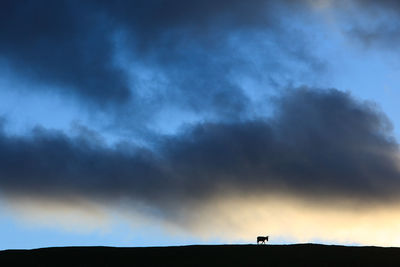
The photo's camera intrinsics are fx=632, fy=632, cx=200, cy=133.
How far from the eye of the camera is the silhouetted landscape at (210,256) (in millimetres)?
58969

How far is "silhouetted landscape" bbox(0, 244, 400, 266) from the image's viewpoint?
193 ft

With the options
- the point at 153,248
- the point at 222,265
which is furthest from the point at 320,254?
the point at 153,248

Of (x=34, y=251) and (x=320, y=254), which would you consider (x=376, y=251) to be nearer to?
(x=320, y=254)

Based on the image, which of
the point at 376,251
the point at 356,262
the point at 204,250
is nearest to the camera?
the point at 356,262

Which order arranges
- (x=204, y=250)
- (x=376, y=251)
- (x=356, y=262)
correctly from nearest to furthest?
1. (x=356, y=262)
2. (x=376, y=251)
3. (x=204, y=250)

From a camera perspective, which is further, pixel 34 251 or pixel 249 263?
pixel 34 251

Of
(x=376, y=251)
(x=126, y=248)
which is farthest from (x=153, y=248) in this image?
(x=376, y=251)

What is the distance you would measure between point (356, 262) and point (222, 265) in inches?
490

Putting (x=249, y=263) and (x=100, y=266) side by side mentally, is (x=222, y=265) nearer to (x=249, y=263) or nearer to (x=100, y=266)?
(x=249, y=263)

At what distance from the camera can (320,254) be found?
60.6 m

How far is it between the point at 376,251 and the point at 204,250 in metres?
17.6

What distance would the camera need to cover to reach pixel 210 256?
64188 millimetres

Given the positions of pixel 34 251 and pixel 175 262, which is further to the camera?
pixel 34 251

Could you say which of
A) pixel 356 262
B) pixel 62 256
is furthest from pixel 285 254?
pixel 62 256
